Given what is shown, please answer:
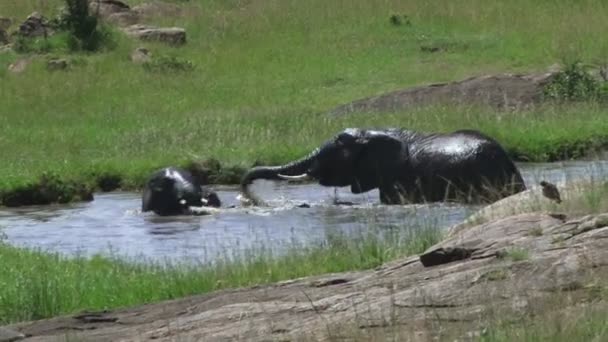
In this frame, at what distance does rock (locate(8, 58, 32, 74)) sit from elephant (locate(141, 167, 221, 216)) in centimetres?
1568

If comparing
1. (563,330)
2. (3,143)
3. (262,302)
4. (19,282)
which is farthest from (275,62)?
(563,330)

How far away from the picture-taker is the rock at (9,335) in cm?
866

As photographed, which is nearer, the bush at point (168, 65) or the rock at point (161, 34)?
the bush at point (168, 65)

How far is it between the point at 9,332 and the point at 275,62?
970 inches

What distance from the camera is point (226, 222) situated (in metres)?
16.0

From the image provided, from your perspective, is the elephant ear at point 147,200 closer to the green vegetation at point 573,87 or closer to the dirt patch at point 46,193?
the dirt patch at point 46,193

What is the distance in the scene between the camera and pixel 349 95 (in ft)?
97.0

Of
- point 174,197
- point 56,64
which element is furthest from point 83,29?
point 174,197

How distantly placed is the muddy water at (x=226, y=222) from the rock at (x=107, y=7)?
20902 mm

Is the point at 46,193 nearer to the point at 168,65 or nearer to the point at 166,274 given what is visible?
the point at 166,274

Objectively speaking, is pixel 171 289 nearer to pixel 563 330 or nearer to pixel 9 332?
pixel 9 332

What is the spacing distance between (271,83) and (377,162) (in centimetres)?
1433

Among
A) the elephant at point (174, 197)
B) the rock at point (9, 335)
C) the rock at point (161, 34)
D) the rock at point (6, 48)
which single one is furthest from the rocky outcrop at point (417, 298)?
the rock at point (6, 48)

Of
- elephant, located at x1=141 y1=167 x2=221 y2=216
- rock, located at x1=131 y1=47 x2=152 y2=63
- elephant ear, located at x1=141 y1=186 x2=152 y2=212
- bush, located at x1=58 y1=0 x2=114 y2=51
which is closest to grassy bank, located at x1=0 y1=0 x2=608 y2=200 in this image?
rock, located at x1=131 y1=47 x2=152 y2=63
